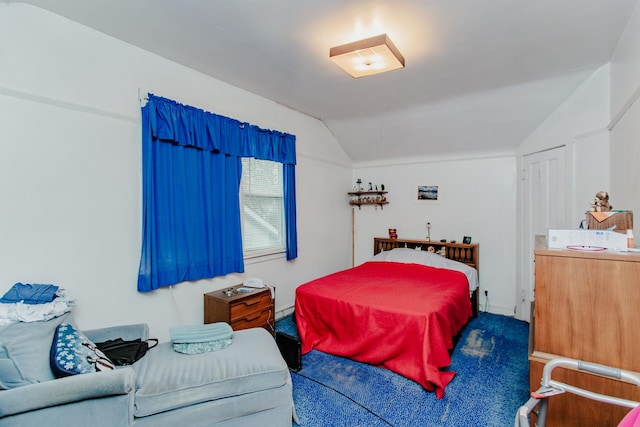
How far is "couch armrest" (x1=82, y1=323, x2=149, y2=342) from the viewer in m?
2.11

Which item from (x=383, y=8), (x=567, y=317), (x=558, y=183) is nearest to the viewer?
(x=567, y=317)

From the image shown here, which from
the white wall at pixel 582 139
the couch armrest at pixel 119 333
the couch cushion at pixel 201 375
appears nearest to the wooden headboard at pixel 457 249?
the white wall at pixel 582 139

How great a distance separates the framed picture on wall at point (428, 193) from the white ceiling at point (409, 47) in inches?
35.1

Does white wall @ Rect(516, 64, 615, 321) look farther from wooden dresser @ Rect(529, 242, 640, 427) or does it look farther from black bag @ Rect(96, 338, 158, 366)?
black bag @ Rect(96, 338, 158, 366)

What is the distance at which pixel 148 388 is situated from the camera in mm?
1628

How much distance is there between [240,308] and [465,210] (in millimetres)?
3252

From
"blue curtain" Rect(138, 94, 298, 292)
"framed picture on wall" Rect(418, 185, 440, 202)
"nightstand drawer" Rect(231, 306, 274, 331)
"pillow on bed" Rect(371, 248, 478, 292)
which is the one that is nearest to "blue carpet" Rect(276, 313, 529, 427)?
"nightstand drawer" Rect(231, 306, 274, 331)

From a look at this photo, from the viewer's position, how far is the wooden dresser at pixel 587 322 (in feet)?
4.21

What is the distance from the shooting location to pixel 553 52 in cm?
253

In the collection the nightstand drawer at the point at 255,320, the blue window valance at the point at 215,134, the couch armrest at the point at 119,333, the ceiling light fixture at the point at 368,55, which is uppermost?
the ceiling light fixture at the point at 368,55

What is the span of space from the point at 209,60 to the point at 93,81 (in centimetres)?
90

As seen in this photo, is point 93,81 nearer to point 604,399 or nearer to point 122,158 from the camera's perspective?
point 122,158

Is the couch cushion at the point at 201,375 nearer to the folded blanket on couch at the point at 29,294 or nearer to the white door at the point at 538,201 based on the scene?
the folded blanket on couch at the point at 29,294

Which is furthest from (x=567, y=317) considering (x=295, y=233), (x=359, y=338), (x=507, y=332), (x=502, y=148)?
(x=502, y=148)
